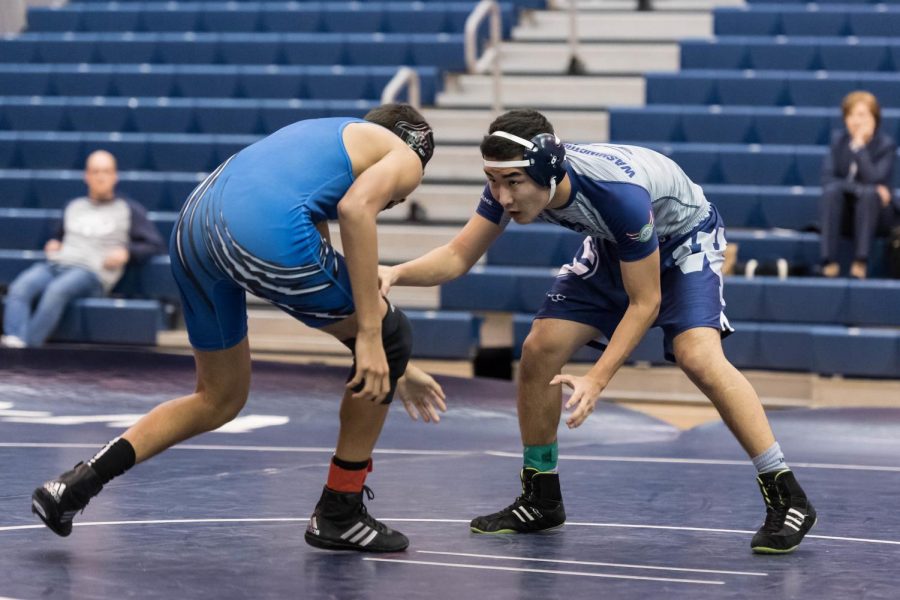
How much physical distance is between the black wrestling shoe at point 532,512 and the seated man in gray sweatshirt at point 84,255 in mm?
3934

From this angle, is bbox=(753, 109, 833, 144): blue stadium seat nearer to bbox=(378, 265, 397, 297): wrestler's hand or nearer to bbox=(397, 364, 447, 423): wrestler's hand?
bbox=(378, 265, 397, 297): wrestler's hand

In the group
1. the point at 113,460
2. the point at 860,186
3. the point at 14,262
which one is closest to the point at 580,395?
the point at 113,460

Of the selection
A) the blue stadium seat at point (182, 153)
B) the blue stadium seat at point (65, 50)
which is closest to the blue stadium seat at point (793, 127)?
the blue stadium seat at point (182, 153)

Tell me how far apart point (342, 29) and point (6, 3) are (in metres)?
2.39

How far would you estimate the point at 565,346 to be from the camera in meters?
3.46

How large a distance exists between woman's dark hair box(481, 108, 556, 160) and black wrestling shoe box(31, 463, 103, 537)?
1089 mm

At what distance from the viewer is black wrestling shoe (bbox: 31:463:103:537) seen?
3062mm

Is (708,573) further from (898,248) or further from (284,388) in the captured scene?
(898,248)

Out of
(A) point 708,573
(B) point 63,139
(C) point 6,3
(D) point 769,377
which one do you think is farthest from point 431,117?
(A) point 708,573

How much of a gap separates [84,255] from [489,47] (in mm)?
2919

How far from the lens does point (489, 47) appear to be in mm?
8781

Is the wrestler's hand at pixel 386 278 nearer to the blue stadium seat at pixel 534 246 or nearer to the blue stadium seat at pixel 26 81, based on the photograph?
the blue stadium seat at pixel 534 246

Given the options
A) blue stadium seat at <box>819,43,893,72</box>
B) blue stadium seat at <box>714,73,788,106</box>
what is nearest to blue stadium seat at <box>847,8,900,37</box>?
blue stadium seat at <box>819,43,893,72</box>

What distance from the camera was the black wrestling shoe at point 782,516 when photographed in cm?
323
